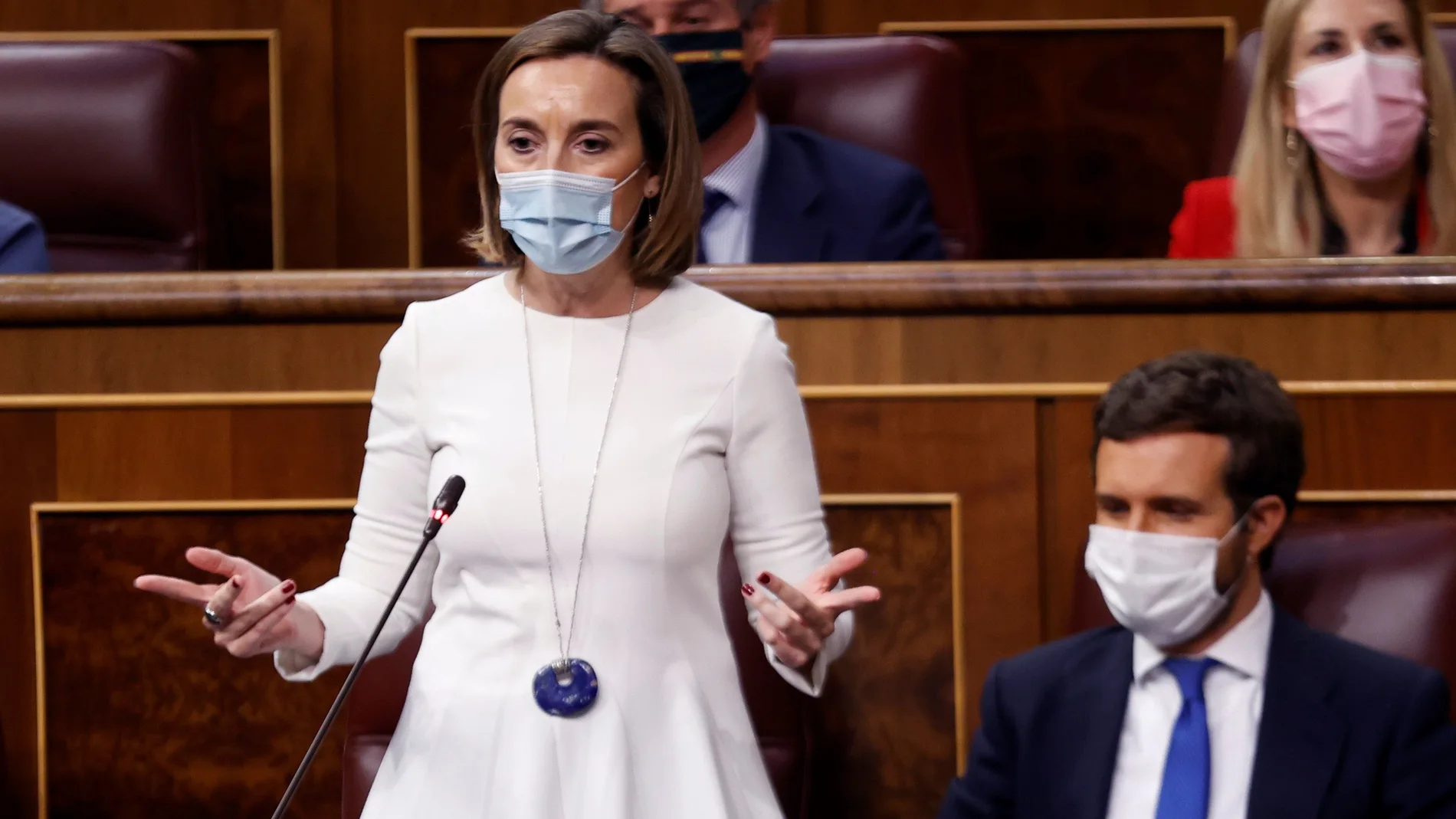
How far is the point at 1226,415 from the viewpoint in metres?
1.18

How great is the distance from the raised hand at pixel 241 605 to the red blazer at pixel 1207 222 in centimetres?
106

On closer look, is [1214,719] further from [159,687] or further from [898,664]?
[159,687]

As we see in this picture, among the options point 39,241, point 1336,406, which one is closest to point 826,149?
point 1336,406

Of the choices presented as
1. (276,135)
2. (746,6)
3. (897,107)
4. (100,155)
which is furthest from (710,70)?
(276,135)

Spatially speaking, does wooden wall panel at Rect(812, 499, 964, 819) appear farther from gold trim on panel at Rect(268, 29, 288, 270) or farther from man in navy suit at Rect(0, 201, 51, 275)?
gold trim on panel at Rect(268, 29, 288, 270)

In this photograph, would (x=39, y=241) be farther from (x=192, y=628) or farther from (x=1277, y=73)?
(x=1277, y=73)

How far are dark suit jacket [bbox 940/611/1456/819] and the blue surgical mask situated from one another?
382 mm

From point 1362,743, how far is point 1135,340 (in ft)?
1.33

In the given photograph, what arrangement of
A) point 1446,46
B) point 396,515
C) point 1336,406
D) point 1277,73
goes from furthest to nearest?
point 1446,46 < point 1277,73 < point 1336,406 < point 396,515

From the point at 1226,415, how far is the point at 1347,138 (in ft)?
2.17

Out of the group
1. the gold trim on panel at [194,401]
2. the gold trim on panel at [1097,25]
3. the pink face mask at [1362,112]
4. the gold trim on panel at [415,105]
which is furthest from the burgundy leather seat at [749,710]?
the gold trim on panel at [1097,25]

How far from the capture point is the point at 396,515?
3.62ft

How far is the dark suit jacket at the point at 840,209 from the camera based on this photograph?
1.76m

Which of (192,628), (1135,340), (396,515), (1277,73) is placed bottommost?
(192,628)
